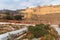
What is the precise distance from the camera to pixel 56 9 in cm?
3697

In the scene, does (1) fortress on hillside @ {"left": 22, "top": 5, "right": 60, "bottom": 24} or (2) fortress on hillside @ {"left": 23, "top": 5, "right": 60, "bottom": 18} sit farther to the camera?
(2) fortress on hillside @ {"left": 23, "top": 5, "right": 60, "bottom": 18}

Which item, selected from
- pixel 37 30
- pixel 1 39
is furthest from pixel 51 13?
pixel 1 39

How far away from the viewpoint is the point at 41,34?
10969 millimetres

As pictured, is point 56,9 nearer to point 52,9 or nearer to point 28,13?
point 52,9

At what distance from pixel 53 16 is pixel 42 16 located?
2615 mm

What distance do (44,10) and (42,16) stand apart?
122 inches

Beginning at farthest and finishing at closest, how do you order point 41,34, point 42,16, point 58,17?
point 42,16, point 58,17, point 41,34

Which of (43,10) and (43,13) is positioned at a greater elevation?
(43,10)

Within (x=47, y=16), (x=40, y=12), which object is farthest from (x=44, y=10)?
(x=47, y=16)

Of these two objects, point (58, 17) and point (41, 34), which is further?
point (58, 17)

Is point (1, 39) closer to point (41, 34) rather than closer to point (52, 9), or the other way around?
point (41, 34)

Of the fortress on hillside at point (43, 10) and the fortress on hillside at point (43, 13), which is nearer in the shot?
the fortress on hillside at point (43, 13)

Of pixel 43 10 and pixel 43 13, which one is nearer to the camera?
pixel 43 13

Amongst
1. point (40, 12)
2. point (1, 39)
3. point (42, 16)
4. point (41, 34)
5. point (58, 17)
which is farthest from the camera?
point (40, 12)
